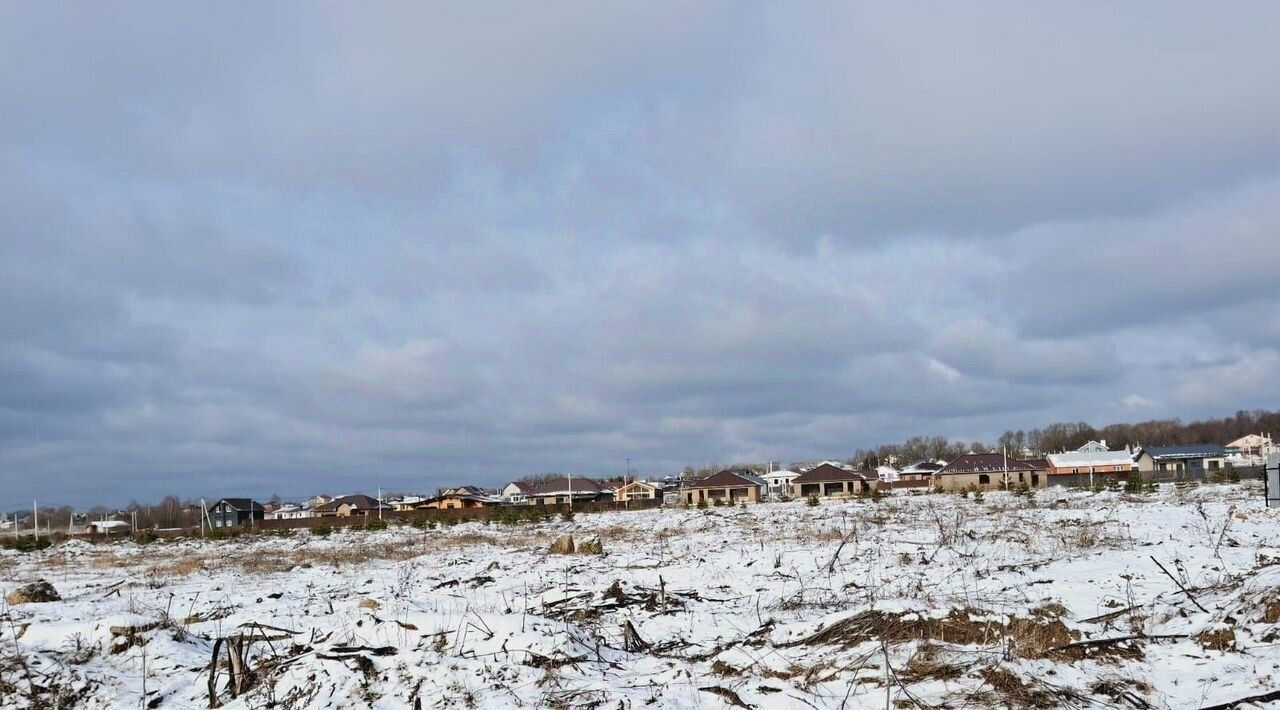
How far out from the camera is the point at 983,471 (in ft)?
279

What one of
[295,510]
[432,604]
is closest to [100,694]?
[432,604]

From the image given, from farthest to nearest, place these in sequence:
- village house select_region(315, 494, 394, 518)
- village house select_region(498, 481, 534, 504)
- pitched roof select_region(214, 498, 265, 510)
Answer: village house select_region(498, 481, 534, 504) < village house select_region(315, 494, 394, 518) < pitched roof select_region(214, 498, 265, 510)

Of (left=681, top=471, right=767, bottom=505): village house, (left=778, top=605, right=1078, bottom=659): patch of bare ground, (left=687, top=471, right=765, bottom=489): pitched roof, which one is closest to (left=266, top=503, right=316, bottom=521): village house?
(left=681, top=471, right=767, bottom=505): village house

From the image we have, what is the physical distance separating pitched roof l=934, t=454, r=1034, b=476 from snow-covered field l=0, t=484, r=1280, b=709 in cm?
7085

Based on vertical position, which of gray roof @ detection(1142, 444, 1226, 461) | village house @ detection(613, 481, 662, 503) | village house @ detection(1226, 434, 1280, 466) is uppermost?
gray roof @ detection(1142, 444, 1226, 461)

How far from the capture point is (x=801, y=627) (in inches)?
409

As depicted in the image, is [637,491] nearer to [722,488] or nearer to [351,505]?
[722,488]

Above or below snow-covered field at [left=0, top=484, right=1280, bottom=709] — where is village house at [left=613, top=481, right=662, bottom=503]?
below

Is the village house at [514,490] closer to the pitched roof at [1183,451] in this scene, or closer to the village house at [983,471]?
the village house at [983,471]

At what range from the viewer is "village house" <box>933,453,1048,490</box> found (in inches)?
3255

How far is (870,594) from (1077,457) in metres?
99.4

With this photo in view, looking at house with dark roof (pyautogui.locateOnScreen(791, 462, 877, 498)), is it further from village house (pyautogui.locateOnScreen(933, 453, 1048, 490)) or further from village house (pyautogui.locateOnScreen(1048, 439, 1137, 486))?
village house (pyautogui.locateOnScreen(1048, 439, 1137, 486))

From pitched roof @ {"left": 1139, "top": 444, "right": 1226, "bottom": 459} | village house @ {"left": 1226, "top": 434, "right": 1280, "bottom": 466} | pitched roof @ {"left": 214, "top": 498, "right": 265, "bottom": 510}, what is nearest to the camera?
pitched roof @ {"left": 214, "top": 498, "right": 265, "bottom": 510}

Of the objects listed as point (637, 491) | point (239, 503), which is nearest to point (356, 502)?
point (239, 503)
